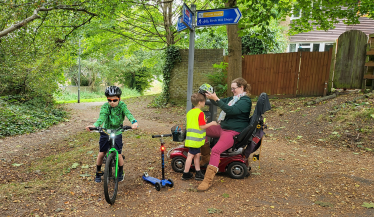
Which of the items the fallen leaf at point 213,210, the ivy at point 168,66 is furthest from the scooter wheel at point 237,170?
the ivy at point 168,66

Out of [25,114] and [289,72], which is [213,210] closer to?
A: [289,72]

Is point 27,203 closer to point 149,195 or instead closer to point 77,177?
point 77,177

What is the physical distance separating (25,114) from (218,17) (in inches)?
345

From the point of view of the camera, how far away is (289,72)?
10.7 m

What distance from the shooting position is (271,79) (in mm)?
11117

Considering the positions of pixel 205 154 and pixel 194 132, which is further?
pixel 205 154

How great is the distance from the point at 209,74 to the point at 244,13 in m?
6.94

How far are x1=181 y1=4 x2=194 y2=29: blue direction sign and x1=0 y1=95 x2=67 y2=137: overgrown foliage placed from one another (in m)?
7.03

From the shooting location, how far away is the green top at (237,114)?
3703 mm

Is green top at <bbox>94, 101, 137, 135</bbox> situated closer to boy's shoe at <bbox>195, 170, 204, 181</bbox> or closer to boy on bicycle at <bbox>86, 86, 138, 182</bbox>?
boy on bicycle at <bbox>86, 86, 138, 182</bbox>

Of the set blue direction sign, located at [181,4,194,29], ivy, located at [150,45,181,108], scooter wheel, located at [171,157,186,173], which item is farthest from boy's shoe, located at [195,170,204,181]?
ivy, located at [150,45,181,108]

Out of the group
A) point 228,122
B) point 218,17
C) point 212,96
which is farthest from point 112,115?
point 218,17

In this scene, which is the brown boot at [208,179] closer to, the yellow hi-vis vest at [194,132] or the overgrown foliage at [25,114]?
the yellow hi-vis vest at [194,132]

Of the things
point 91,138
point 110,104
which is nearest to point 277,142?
point 110,104
